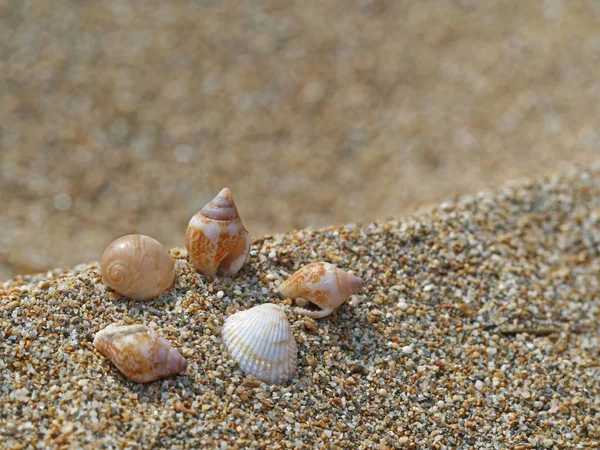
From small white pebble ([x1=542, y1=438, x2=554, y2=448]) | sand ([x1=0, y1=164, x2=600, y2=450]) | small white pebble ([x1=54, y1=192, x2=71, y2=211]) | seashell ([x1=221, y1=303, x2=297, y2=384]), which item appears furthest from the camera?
small white pebble ([x1=54, y1=192, x2=71, y2=211])

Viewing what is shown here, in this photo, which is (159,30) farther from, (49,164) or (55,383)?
(55,383)

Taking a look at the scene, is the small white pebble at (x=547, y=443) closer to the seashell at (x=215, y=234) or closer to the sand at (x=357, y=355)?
the sand at (x=357, y=355)

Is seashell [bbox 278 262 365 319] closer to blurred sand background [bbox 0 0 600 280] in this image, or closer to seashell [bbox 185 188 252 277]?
seashell [bbox 185 188 252 277]

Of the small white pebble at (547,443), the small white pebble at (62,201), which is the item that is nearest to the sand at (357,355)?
the small white pebble at (547,443)

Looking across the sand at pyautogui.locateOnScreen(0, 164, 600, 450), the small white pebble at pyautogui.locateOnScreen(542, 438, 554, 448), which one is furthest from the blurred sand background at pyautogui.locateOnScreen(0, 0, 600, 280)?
the small white pebble at pyautogui.locateOnScreen(542, 438, 554, 448)

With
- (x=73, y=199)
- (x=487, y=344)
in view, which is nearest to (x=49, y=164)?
(x=73, y=199)

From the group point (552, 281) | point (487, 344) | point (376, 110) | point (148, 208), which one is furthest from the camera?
point (376, 110)
